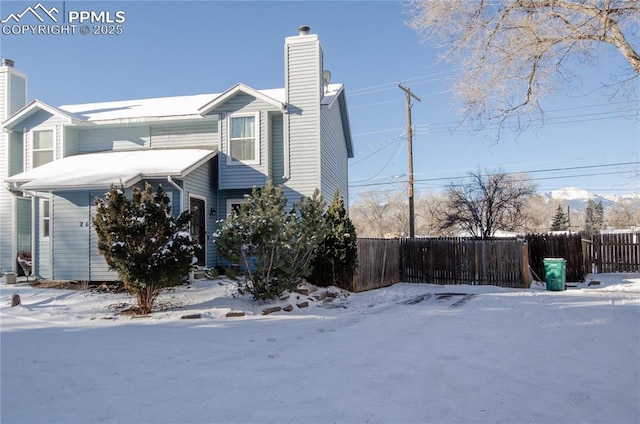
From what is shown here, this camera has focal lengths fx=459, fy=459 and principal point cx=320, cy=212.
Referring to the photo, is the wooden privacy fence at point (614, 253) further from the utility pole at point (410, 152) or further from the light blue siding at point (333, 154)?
the light blue siding at point (333, 154)

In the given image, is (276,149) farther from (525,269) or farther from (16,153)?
(16,153)

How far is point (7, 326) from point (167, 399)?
216 inches

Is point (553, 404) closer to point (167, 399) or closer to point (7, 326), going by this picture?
point (167, 399)

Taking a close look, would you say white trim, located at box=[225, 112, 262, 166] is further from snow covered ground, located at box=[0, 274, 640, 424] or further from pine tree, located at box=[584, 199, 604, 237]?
pine tree, located at box=[584, 199, 604, 237]

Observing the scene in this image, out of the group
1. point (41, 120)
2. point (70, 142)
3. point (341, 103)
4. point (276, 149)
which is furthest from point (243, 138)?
point (41, 120)

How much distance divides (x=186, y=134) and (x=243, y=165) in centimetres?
272

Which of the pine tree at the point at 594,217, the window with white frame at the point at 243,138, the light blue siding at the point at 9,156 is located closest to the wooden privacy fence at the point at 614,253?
the window with white frame at the point at 243,138

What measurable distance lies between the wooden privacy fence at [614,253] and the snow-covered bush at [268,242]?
12436mm

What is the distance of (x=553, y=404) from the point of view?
4.39 metres

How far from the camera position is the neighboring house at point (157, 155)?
1335 cm

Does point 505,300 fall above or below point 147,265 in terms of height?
below

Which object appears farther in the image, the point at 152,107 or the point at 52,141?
the point at 152,107

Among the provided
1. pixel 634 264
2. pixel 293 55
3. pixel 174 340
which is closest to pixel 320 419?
pixel 174 340

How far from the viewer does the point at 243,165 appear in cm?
1518
